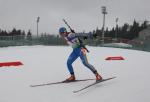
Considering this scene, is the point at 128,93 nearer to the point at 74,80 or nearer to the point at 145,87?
the point at 145,87

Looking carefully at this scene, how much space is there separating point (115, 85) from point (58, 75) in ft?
10.1

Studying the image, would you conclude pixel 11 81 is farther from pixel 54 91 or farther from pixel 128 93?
pixel 128 93

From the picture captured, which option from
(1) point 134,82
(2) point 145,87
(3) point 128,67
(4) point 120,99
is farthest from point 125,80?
(3) point 128,67

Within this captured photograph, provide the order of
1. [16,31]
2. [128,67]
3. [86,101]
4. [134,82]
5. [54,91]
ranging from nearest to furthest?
[86,101] → [54,91] → [134,82] → [128,67] → [16,31]

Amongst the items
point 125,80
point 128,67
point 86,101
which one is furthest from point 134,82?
point 128,67

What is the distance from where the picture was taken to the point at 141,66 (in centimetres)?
1574

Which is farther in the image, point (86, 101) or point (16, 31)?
point (16, 31)

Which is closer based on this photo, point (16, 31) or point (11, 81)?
point (11, 81)

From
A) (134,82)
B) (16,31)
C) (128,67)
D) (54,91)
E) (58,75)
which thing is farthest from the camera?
(16,31)

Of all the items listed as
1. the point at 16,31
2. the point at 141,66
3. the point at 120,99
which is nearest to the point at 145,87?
the point at 120,99

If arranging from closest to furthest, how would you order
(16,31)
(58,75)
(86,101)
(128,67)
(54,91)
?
(86,101), (54,91), (58,75), (128,67), (16,31)

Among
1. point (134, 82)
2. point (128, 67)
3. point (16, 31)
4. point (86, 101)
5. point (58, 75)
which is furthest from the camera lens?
point (16, 31)

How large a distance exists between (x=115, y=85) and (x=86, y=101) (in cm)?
194

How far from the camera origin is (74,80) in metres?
11.8
